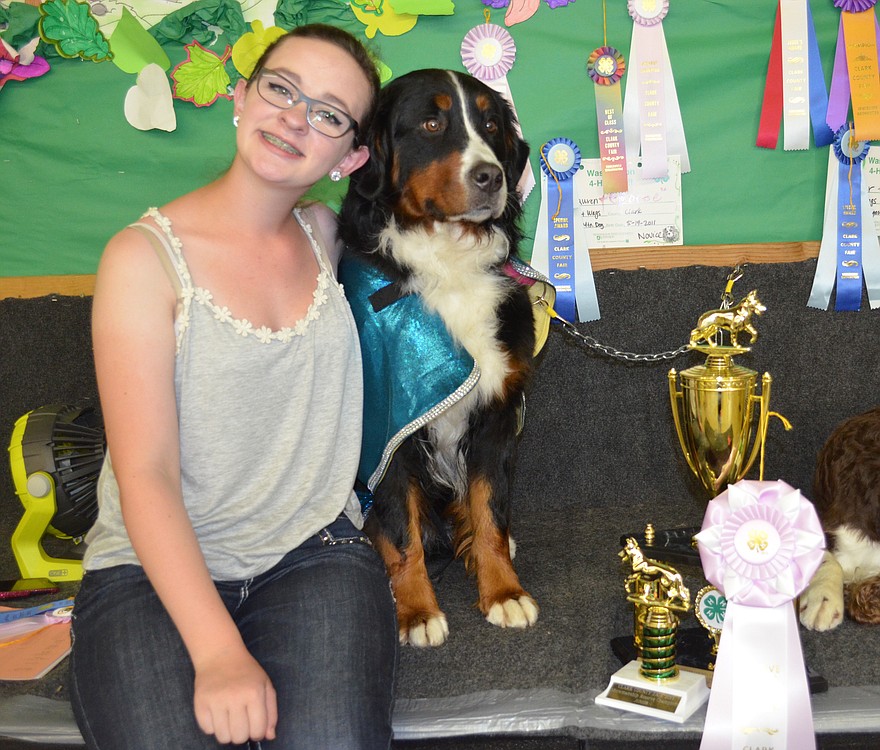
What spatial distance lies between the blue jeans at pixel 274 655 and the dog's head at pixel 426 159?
2.53ft

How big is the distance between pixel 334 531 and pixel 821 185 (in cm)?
178

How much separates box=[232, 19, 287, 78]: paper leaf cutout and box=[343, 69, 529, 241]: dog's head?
0.76 metres

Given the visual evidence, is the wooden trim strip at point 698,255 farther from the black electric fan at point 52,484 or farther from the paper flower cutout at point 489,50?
the black electric fan at point 52,484

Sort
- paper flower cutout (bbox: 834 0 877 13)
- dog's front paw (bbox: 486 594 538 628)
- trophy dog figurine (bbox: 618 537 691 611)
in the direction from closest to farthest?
trophy dog figurine (bbox: 618 537 691 611) → dog's front paw (bbox: 486 594 538 628) → paper flower cutout (bbox: 834 0 877 13)

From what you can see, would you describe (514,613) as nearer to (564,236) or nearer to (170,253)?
(170,253)

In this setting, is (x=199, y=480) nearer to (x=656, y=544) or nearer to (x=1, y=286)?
(x=656, y=544)

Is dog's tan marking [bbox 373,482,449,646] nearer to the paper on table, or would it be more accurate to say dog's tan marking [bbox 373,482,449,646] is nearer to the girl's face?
the paper on table

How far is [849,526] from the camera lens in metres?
1.90

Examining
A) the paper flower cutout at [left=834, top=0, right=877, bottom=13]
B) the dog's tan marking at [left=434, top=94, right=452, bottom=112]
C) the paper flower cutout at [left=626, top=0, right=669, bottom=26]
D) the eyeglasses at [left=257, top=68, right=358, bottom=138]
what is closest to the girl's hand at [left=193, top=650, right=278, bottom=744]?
the eyeglasses at [left=257, top=68, right=358, bottom=138]

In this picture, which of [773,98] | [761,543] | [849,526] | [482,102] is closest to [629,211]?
[773,98]

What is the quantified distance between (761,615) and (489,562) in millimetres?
636

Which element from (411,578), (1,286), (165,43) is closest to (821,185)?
(411,578)

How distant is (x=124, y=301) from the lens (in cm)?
135

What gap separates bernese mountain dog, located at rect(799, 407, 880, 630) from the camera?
5.57ft
